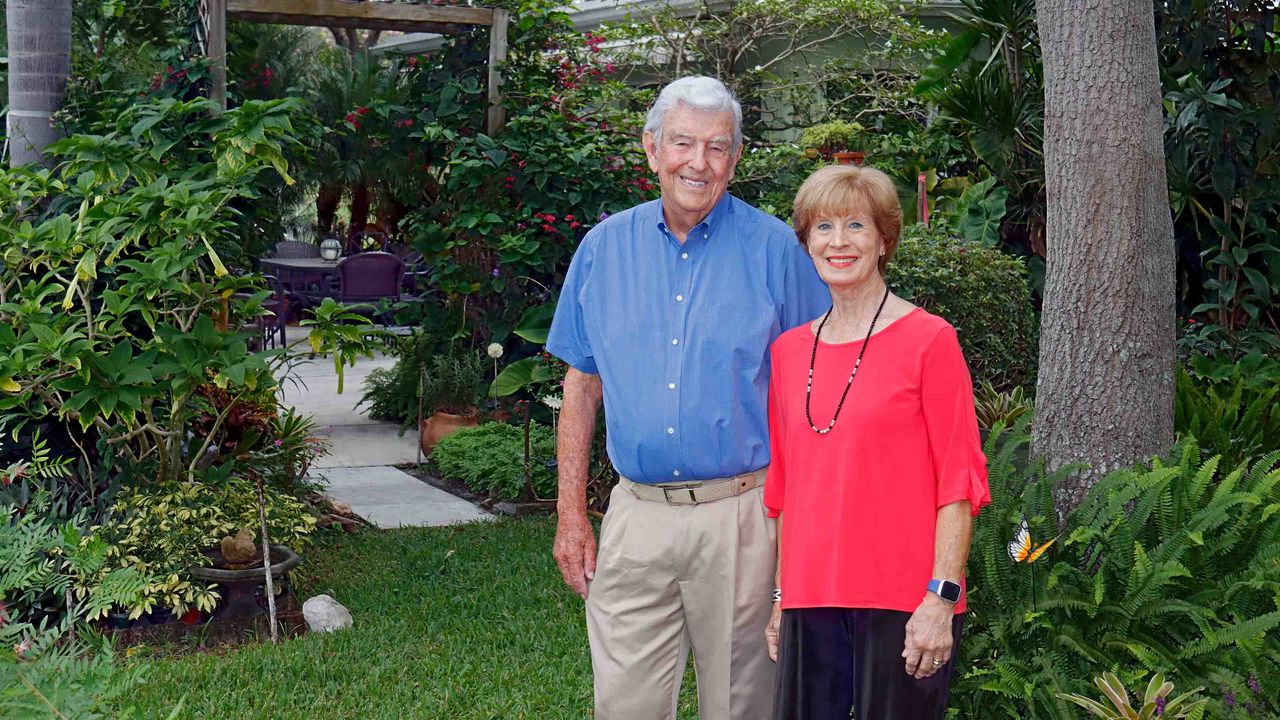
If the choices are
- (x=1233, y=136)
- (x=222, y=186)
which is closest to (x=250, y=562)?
(x=222, y=186)

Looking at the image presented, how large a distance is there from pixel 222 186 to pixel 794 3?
7.82m

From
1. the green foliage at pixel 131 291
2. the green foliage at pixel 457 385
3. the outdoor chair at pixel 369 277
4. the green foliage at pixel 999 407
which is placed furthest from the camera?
the outdoor chair at pixel 369 277

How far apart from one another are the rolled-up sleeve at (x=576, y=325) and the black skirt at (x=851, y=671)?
0.79 m

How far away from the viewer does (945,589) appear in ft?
8.03

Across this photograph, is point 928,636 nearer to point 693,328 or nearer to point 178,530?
point 693,328

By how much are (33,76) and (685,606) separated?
4281 mm

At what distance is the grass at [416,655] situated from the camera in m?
4.11

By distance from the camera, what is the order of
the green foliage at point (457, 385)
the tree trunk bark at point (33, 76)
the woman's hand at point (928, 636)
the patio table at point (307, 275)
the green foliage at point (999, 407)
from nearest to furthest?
the woman's hand at point (928, 636), the green foliage at point (999, 407), the tree trunk bark at point (33, 76), the green foliage at point (457, 385), the patio table at point (307, 275)

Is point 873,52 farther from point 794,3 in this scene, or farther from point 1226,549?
point 1226,549

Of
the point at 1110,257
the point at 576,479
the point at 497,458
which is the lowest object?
the point at 497,458

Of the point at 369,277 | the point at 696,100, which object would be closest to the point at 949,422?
the point at 696,100

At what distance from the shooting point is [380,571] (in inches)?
224

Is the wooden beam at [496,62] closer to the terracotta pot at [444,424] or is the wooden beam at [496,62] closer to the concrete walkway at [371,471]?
the terracotta pot at [444,424]

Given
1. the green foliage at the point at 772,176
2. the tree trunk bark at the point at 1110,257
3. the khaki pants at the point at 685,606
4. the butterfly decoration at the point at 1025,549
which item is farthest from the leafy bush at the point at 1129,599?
the green foliage at the point at 772,176
